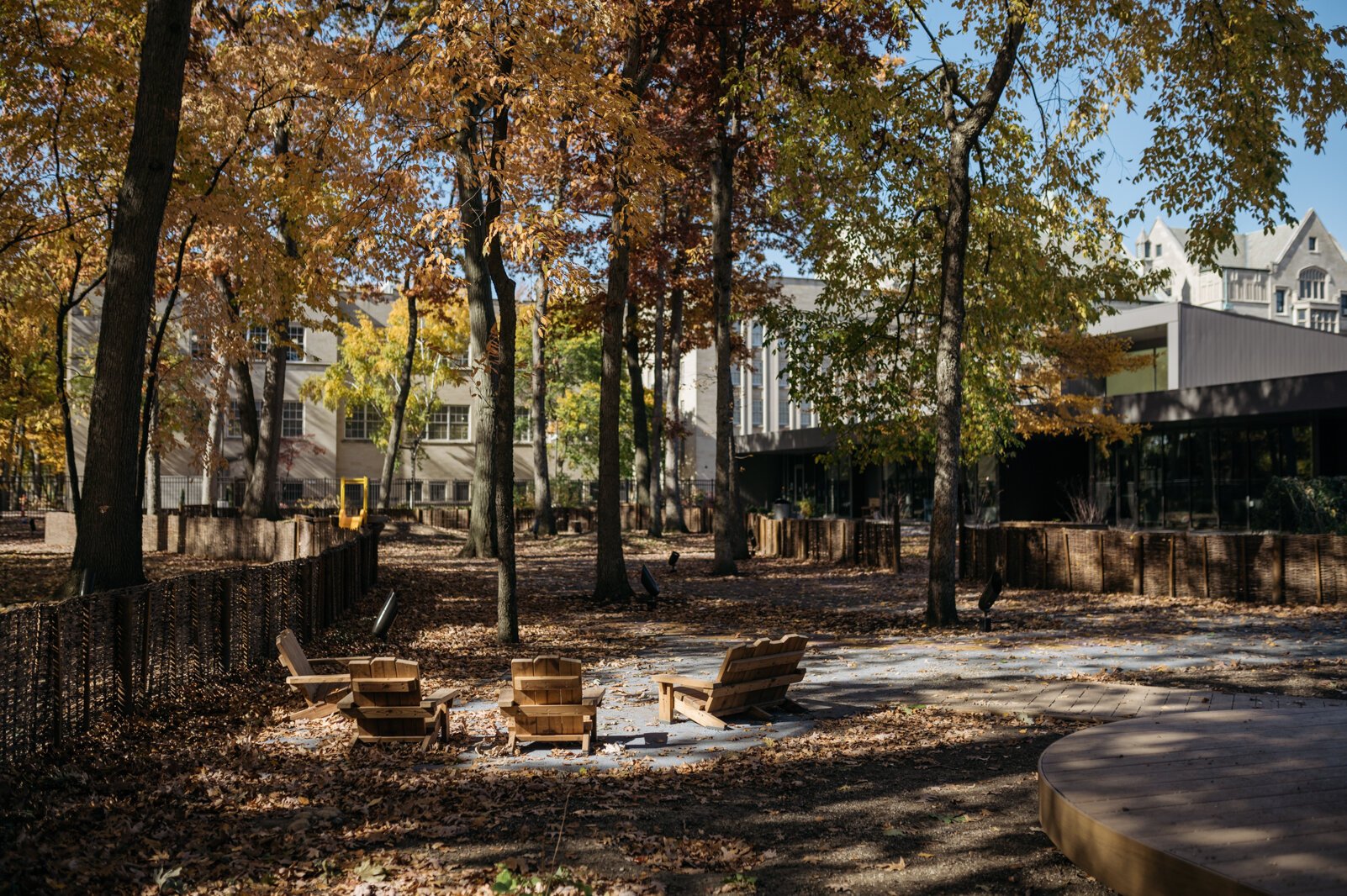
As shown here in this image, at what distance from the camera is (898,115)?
17984 mm

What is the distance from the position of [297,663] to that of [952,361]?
10457 millimetres

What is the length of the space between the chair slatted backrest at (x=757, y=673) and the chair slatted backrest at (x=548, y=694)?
1.33 metres

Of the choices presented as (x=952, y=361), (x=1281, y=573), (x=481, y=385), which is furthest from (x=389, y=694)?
(x=481, y=385)

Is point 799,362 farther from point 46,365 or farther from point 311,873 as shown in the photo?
point 46,365

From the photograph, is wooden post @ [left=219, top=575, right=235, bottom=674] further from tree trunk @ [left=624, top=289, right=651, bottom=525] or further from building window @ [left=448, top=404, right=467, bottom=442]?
building window @ [left=448, top=404, right=467, bottom=442]

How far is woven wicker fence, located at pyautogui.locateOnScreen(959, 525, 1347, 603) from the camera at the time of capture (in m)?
17.6

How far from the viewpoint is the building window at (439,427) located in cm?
6631

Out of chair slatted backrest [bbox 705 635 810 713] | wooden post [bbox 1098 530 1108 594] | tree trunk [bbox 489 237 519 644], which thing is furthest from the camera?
wooden post [bbox 1098 530 1108 594]

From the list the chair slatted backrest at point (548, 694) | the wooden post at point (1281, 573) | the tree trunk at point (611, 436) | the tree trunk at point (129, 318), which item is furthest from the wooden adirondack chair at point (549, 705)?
the wooden post at point (1281, 573)

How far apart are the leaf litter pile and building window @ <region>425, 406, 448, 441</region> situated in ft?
182

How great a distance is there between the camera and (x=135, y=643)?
1016 centimetres

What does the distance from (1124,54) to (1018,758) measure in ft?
43.8

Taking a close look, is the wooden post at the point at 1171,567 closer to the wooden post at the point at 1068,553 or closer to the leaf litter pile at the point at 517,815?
the wooden post at the point at 1068,553

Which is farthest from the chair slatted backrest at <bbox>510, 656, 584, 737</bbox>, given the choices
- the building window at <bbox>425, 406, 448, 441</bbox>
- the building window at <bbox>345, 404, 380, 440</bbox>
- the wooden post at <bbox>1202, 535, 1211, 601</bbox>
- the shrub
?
the building window at <bbox>425, 406, 448, 441</bbox>
